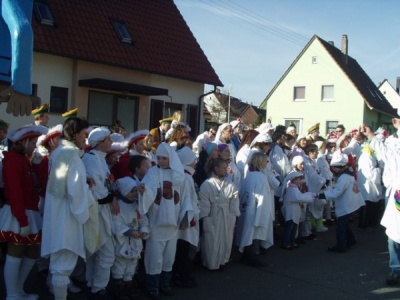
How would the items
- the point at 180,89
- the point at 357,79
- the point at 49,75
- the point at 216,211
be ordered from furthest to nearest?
the point at 357,79, the point at 180,89, the point at 49,75, the point at 216,211

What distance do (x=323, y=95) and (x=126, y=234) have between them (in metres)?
33.6

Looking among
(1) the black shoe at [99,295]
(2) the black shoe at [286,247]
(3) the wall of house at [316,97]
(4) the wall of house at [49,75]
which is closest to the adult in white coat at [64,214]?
(1) the black shoe at [99,295]

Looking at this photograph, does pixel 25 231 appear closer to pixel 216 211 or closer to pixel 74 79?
pixel 216 211

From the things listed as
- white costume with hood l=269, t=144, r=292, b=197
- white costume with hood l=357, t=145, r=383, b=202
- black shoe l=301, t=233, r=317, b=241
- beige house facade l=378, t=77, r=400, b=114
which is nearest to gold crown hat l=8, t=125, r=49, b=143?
white costume with hood l=269, t=144, r=292, b=197

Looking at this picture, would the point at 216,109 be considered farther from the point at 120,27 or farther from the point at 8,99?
the point at 8,99

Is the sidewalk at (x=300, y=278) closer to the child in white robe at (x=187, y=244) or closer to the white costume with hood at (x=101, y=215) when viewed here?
the child in white robe at (x=187, y=244)

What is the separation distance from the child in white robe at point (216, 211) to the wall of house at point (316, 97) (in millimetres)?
29972

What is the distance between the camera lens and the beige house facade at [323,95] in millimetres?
35281

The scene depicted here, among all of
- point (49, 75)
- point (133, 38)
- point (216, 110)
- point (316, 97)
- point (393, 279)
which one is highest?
point (216, 110)

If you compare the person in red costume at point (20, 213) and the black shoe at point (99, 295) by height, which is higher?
the person in red costume at point (20, 213)

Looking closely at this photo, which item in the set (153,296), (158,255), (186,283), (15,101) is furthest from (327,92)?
(15,101)

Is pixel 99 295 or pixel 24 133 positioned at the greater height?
pixel 24 133

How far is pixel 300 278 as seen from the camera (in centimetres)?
668

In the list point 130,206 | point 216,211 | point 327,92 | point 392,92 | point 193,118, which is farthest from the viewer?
point 392,92
